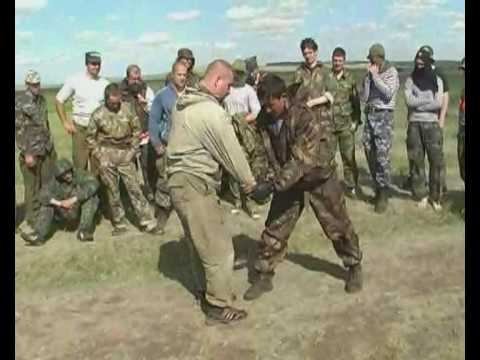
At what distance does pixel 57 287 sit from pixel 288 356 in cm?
291

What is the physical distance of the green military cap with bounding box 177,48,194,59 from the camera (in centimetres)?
836

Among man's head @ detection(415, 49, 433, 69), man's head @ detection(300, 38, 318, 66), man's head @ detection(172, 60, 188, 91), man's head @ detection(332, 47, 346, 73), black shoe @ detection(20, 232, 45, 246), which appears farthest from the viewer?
man's head @ detection(332, 47, 346, 73)

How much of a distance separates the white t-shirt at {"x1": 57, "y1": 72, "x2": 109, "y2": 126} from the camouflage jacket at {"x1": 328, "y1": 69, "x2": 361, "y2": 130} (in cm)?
309

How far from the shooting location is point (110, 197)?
8.56 metres

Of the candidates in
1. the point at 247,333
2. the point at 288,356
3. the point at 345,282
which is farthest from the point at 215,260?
the point at 345,282

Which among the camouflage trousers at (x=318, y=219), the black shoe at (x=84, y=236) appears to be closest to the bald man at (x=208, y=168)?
the camouflage trousers at (x=318, y=219)

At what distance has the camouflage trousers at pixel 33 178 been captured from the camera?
8.71m

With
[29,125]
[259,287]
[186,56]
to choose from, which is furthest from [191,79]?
[259,287]

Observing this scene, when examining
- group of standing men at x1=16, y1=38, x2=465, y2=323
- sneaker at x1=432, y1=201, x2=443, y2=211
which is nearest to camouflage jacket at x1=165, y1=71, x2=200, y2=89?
group of standing men at x1=16, y1=38, x2=465, y2=323

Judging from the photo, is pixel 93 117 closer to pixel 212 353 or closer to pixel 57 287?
pixel 57 287

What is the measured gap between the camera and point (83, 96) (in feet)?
29.3

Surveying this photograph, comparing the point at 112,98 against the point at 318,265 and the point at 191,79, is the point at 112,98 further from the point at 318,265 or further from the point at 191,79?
the point at 318,265

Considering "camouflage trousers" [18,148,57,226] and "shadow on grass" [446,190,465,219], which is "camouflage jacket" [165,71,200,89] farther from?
"shadow on grass" [446,190,465,219]

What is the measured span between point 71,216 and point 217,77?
369 centimetres
